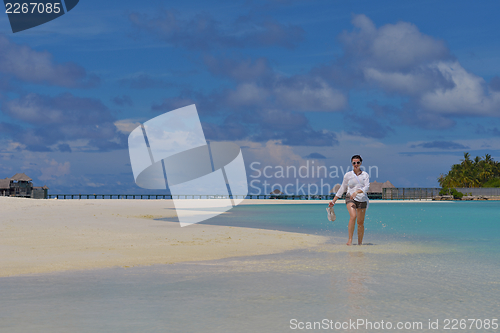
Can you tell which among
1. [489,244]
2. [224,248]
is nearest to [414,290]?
[224,248]

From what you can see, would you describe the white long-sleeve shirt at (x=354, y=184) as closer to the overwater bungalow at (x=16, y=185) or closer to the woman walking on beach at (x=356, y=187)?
the woman walking on beach at (x=356, y=187)

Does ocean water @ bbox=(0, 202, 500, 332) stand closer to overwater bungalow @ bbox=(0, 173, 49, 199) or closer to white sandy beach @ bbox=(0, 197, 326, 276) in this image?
white sandy beach @ bbox=(0, 197, 326, 276)

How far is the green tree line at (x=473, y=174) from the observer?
114m

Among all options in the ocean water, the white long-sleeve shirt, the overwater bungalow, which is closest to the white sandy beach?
the ocean water

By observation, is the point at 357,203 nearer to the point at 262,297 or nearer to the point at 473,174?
the point at 262,297

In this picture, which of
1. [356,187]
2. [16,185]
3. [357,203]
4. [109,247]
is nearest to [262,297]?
[356,187]

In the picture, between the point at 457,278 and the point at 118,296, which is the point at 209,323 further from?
the point at 457,278

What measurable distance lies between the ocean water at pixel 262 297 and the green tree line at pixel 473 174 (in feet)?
366

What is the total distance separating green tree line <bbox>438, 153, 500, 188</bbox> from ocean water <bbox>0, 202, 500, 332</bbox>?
11161 cm

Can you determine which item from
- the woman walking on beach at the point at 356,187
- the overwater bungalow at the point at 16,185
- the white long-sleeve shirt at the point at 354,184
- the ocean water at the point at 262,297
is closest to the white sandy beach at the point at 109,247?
the ocean water at the point at 262,297

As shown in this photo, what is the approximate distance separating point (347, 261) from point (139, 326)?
651cm

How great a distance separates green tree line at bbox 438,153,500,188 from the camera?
11369 cm

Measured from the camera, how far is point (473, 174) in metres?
114

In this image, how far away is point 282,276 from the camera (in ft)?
30.9
